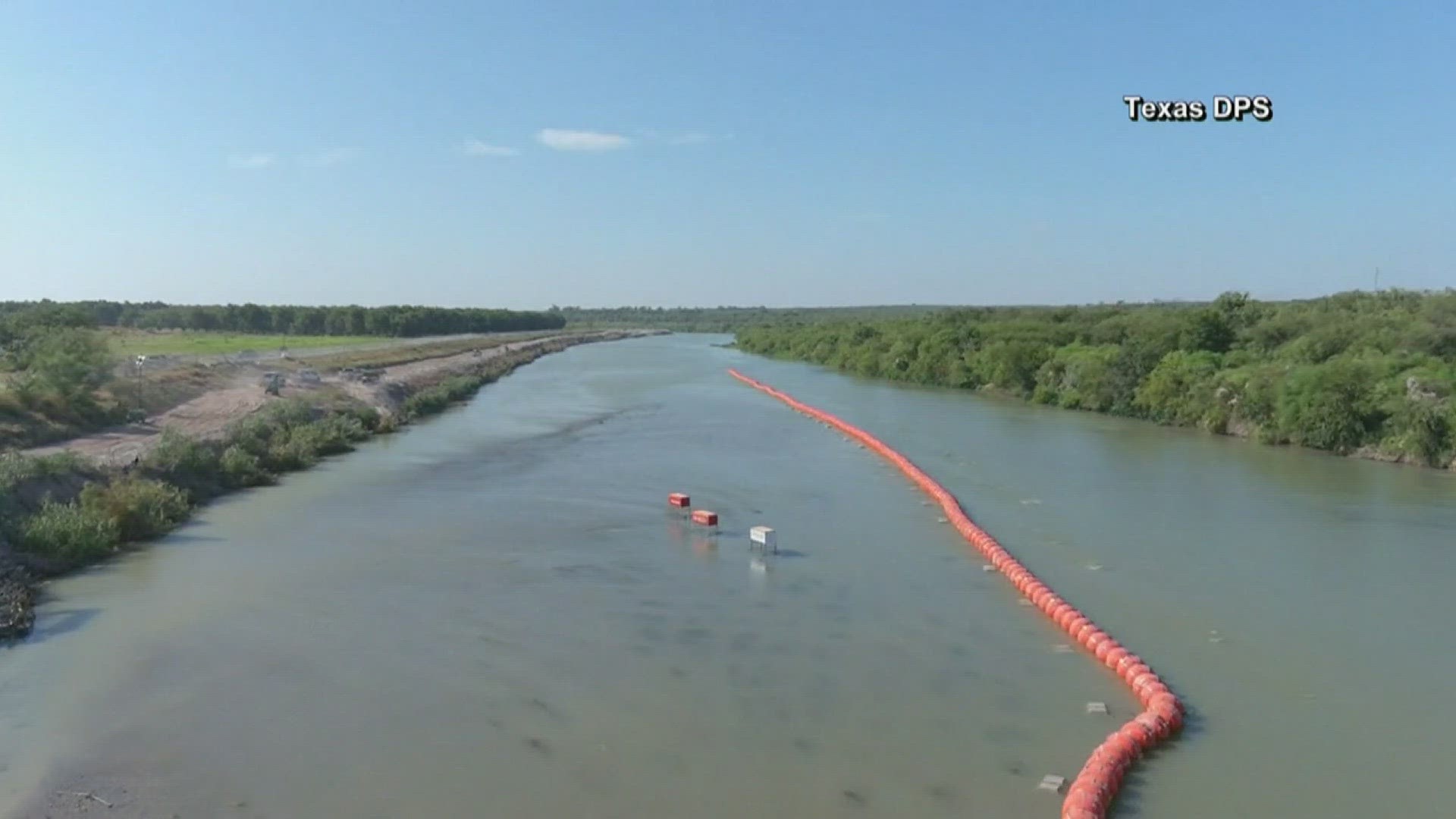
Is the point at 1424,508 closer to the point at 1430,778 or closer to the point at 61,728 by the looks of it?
the point at 1430,778

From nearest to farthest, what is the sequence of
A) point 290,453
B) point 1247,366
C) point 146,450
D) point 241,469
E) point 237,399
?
Result: point 146,450 → point 241,469 → point 290,453 → point 237,399 → point 1247,366

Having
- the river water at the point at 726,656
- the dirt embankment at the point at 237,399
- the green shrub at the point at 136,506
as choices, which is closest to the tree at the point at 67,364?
the dirt embankment at the point at 237,399

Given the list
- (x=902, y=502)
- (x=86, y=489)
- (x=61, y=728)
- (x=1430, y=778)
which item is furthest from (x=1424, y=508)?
(x=86, y=489)

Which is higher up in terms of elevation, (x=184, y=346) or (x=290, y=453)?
(x=184, y=346)

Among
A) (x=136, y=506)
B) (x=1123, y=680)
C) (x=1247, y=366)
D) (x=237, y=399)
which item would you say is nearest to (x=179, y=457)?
(x=136, y=506)

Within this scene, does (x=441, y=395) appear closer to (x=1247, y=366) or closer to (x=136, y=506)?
(x=136, y=506)

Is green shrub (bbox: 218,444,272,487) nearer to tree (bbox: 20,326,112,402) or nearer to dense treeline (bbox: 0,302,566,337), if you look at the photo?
tree (bbox: 20,326,112,402)

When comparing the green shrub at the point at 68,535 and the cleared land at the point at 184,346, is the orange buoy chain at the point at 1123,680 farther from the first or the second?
the cleared land at the point at 184,346
